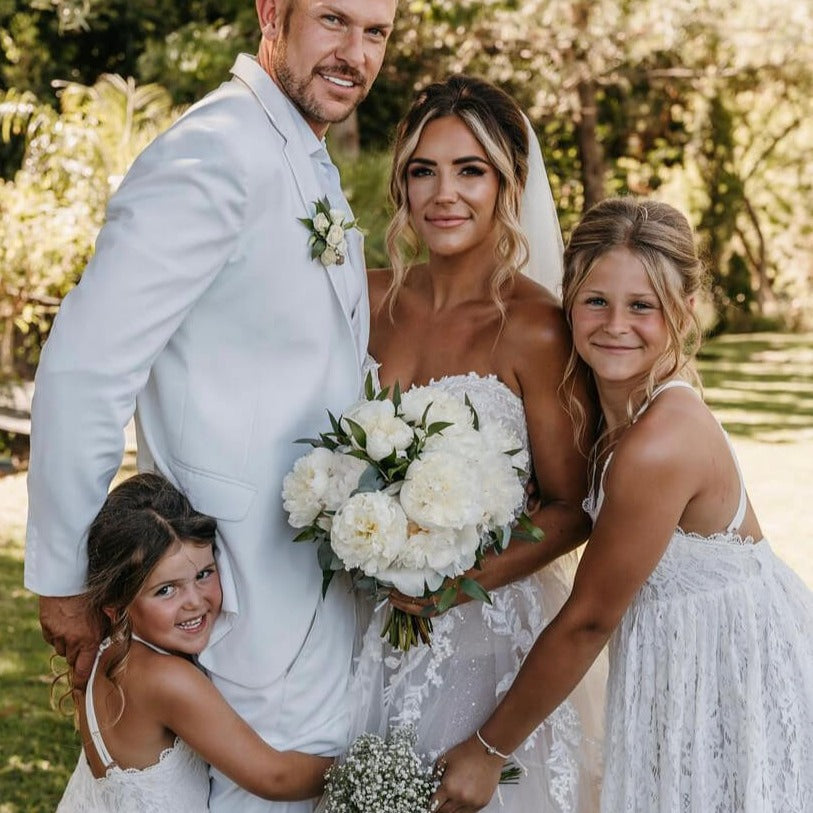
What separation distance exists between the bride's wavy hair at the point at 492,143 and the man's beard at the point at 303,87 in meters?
0.44

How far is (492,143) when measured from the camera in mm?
3191

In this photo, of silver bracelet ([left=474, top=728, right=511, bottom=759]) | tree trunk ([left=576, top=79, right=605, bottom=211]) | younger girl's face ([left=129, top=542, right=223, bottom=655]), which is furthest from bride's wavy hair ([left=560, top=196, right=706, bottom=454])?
tree trunk ([left=576, top=79, right=605, bottom=211])

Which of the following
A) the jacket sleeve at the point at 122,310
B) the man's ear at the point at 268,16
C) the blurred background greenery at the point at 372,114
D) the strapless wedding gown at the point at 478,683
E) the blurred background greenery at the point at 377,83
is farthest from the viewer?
the blurred background greenery at the point at 377,83

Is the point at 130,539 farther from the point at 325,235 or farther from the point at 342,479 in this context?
the point at 325,235

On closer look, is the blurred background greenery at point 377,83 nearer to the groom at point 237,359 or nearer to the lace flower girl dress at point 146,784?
the groom at point 237,359

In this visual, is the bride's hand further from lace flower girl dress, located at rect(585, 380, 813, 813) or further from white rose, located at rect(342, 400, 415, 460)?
lace flower girl dress, located at rect(585, 380, 813, 813)

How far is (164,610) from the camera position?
8.73 ft

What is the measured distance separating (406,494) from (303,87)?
1072 mm

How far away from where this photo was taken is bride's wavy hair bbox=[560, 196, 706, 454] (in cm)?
281

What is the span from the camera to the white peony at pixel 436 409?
105 inches

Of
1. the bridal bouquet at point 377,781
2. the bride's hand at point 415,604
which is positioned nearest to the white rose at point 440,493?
the bride's hand at point 415,604

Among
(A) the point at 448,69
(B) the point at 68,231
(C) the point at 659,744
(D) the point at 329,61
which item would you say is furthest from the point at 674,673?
(A) the point at 448,69

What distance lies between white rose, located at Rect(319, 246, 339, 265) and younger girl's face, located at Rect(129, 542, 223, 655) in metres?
0.75

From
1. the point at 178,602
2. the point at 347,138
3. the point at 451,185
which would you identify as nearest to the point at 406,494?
the point at 178,602
